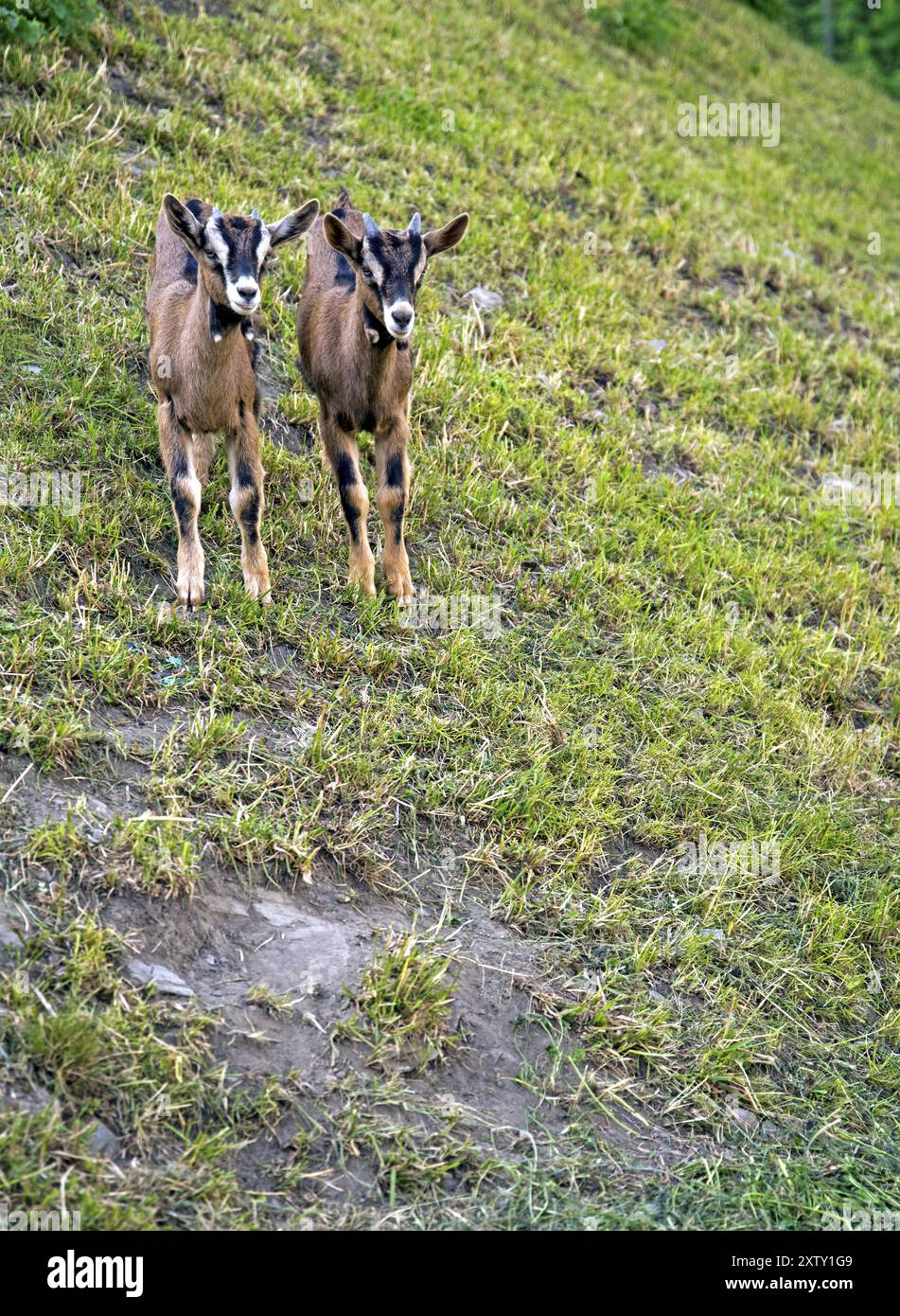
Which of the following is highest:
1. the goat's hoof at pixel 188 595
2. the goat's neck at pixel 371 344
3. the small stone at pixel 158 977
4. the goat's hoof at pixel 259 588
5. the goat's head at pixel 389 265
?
the goat's head at pixel 389 265

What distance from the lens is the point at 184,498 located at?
677 centimetres

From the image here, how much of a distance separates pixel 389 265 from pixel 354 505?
1382 millimetres

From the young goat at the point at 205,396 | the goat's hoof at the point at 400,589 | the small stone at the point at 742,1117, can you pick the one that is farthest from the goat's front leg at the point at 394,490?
the small stone at the point at 742,1117

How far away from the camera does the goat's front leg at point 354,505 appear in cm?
731

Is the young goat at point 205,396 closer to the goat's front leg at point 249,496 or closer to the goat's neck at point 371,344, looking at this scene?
the goat's front leg at point 249,496

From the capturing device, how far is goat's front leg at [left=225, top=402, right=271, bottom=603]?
693 cm

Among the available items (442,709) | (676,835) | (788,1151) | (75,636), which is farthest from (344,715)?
(788,1151)

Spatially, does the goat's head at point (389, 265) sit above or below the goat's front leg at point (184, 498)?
above

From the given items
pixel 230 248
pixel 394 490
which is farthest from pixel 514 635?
pixel 230 248

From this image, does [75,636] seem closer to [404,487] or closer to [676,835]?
[404,487]

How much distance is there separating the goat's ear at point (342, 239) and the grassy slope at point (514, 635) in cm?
157

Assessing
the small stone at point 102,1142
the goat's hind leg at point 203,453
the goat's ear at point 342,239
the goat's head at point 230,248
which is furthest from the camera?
the goat's hind leg at point 203,453

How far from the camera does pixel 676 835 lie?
6773 millimetres

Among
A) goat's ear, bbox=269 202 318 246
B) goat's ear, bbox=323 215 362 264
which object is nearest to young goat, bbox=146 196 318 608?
goat's ear, bbox=269 202 318 246
